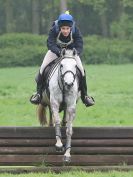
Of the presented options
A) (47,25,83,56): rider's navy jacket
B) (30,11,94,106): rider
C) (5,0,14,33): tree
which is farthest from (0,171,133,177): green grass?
(5,0,14,33): tree

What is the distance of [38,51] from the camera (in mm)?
43344

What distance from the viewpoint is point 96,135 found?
31.1 ft

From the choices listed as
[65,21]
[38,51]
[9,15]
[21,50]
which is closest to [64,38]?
[65,21]

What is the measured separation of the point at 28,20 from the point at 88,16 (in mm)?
6169

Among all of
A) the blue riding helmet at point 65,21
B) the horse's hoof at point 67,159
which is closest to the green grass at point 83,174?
the horse's hoof at point 67,159

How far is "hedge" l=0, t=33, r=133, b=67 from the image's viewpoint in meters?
43.2

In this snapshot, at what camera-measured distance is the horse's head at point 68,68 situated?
888cm

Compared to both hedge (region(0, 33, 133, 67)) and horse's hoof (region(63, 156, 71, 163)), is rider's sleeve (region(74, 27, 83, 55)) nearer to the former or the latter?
horse's hoof (region(63, 156, 71, 163))

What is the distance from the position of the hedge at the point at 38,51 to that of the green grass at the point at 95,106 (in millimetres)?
13255

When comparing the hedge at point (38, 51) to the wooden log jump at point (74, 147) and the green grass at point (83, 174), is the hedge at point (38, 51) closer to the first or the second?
the wooden log jump at point (74, 147)

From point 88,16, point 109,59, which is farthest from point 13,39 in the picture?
point 88,16


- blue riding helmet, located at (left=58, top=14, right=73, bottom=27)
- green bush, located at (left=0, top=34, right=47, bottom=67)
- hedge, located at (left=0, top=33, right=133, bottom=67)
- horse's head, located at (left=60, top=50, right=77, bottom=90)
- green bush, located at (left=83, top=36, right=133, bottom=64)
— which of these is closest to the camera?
horse's head, located at (left=60, top=50, right=77, bottom=90)

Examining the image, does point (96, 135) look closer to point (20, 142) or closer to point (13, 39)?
point (20, 142)

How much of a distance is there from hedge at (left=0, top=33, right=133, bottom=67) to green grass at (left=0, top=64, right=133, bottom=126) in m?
13.3
